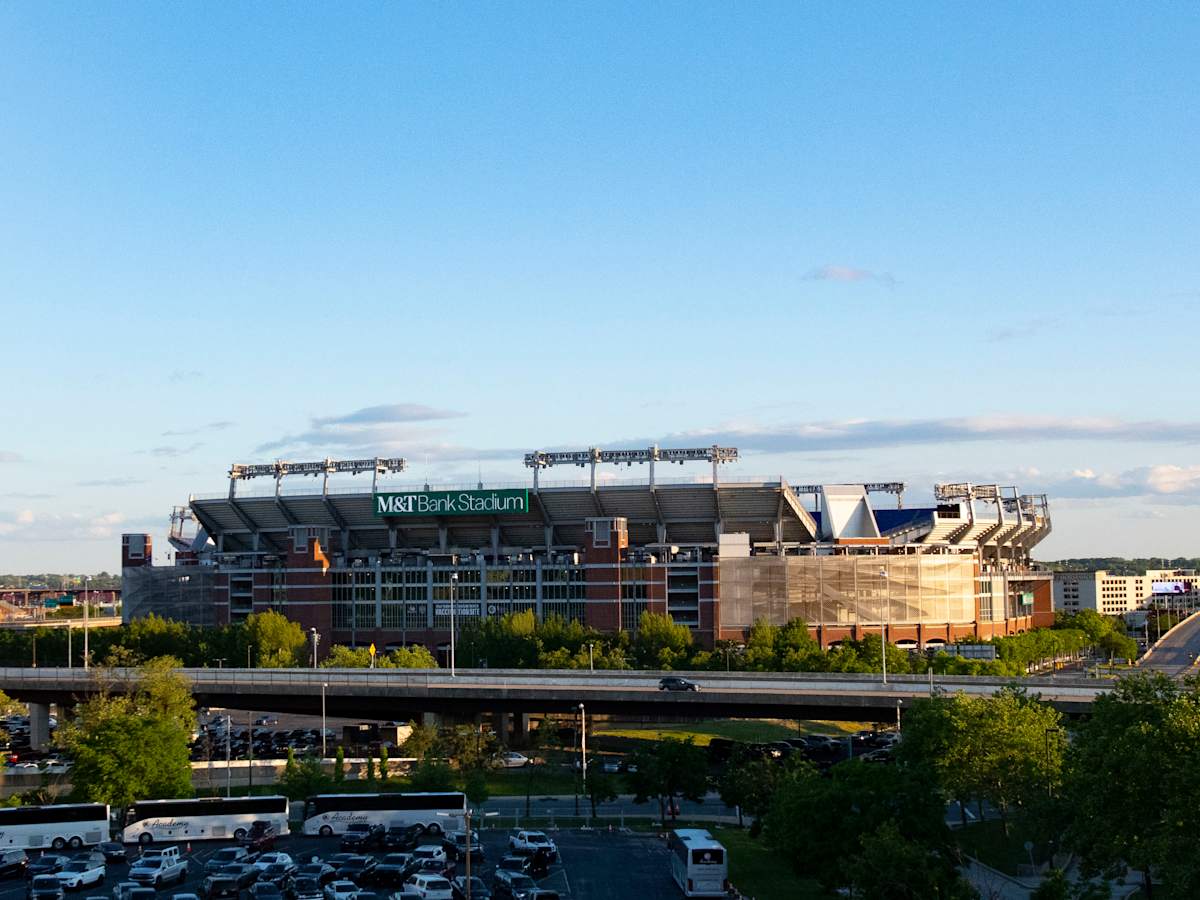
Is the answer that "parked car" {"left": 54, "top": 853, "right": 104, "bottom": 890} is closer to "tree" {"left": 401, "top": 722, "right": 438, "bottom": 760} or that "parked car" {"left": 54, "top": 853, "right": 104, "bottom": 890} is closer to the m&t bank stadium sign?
"tree" {"left": 401, "top": 722, "right": 438, "bottom": 760}

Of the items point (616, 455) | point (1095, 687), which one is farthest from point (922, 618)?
point (1095, 687)

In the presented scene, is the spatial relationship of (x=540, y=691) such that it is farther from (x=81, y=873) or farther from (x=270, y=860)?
(x=81, y=873)

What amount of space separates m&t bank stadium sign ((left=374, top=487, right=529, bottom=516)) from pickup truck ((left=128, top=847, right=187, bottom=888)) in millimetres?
119310

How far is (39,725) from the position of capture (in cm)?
14012

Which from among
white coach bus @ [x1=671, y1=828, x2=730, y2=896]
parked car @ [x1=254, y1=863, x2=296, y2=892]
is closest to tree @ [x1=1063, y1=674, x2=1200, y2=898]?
white coach bus @ [x1=671, y1=828, x2=730, y2=896]

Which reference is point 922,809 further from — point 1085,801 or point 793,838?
point 1085,801

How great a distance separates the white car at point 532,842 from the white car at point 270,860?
1215cm

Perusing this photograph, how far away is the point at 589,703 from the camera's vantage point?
11600 cm

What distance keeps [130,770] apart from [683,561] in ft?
358

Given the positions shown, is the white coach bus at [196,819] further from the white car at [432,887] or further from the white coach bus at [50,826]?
the white car at [432,887]

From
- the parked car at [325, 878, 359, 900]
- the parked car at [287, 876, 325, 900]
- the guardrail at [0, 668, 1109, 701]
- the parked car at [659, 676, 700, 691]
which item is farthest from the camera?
the parked car at [659, 676, 700, 691]

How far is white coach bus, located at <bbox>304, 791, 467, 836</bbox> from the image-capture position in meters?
82.6

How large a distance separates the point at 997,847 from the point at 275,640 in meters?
118

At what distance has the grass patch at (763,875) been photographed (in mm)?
66750
